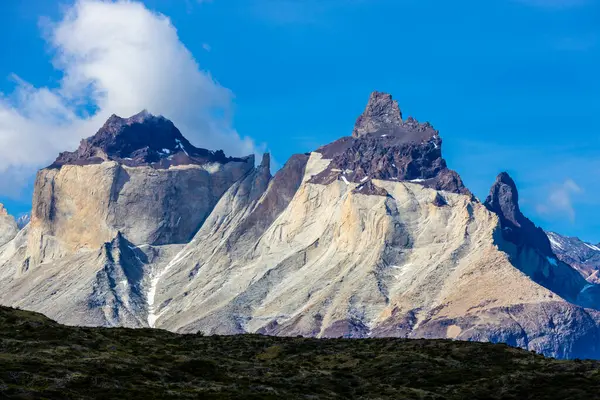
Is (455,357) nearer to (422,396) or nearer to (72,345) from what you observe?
(422,396)

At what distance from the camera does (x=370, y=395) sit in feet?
446

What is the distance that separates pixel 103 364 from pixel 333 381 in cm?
2799

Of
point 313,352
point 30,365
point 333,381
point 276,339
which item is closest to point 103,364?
point 30,365

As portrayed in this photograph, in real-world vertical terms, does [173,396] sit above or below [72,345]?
below

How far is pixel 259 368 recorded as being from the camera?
149 metres

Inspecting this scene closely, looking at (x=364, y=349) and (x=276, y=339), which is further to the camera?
(x=276, y=339)

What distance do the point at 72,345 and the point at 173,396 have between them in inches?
1114

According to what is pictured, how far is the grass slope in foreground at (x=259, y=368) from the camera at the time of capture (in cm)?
12069

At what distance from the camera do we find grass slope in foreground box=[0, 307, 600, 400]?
396ft

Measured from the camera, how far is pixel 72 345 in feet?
467

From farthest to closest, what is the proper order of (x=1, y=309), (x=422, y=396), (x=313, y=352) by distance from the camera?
(x=313, y=352) → (x=1, y=309) → (x=422, y=396)

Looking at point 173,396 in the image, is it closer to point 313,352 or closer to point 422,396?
point 422,396

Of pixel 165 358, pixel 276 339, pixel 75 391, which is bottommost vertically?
pixel 75 391

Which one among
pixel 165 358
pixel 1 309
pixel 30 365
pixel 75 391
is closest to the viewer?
pixel 75 391
